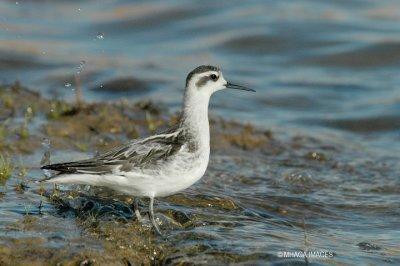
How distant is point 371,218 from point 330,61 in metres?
8.90

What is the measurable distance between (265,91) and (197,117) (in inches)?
332

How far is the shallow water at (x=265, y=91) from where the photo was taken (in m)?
9.30

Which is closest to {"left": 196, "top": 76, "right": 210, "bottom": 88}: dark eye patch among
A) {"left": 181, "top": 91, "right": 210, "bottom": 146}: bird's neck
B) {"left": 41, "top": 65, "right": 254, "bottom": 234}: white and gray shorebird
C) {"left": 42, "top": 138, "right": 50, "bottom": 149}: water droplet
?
{"left": 181, "top": 91, "right": 210, "bottom": 146}: bird's neck

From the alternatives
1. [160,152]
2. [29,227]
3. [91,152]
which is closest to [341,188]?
[91,152]

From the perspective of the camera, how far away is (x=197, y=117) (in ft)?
29.8

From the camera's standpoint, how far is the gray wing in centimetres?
834

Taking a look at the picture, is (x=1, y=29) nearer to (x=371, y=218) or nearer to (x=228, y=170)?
(x=228, y=170)

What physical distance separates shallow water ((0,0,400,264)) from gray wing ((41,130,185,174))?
21.3 inches

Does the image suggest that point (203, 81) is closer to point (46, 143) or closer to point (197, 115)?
point (197, 115)

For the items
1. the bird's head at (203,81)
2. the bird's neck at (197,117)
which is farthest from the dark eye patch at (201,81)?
the bird's neck at (197,117)

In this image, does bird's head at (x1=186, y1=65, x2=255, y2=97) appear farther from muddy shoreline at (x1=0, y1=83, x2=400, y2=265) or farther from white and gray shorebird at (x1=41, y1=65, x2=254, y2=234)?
muddy shoreline at (x1=0, y1=83, x2=400, y2=265)

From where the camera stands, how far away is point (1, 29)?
20.2 meters

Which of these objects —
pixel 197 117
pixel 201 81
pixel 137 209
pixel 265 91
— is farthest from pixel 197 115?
pixel 265 91

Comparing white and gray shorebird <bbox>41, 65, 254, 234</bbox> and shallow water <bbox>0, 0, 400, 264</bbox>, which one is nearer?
white and gray shorebird <bbox>41, 65, 254, 234</bbox>
